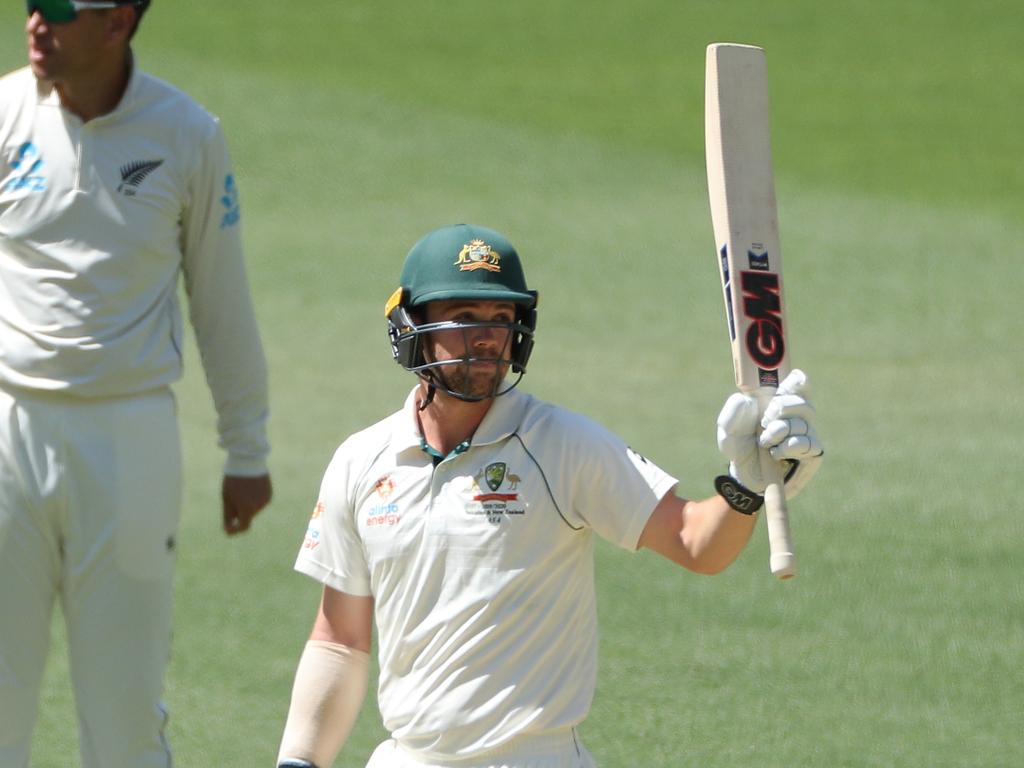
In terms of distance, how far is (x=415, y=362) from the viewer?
13.0ft

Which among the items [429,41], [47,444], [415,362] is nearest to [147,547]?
[47,444]

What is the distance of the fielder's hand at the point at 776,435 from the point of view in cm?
358

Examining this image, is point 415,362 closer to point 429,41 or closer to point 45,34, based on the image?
point 45,34

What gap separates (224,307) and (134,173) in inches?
16.6

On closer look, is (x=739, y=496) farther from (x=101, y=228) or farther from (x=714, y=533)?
(x=101, y=228)

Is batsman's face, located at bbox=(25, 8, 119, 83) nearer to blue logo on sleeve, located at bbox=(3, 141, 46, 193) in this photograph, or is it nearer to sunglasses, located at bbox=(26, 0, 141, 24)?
sunglasses, located at bbox=(26, 0, 141, 24)

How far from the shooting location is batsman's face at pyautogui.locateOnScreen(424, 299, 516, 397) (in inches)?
153

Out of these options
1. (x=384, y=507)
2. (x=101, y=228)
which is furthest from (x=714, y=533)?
(x=101, y=228)

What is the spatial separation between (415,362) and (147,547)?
0.81 m

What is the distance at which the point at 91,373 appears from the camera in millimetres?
4180

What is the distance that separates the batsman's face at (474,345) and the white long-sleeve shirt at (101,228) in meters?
0.76

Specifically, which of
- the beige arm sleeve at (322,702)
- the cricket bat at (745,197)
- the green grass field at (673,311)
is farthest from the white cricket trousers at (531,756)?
the green grass field at (673,311)

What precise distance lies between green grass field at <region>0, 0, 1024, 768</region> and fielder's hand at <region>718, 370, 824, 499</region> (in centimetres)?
231

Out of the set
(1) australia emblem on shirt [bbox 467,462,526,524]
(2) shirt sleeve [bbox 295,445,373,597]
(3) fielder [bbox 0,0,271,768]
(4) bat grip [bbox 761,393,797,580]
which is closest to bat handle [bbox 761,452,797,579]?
(4) bat grip [bbox 761,393,797,580]
